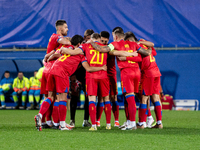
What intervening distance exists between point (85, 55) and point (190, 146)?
9.29 ft

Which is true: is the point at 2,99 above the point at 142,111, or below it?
below

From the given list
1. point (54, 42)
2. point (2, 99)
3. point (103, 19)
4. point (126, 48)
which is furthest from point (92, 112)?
point (2, 99)

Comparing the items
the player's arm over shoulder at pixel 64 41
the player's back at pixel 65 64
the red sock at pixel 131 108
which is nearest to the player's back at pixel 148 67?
the red sock at pixel 131 108

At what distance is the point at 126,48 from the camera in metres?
6.48

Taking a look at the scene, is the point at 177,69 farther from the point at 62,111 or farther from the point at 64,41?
the point at 62,111

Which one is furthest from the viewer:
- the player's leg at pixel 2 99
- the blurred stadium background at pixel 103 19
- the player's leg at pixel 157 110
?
the player's leg at pixel 2 99

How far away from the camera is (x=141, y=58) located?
665cm

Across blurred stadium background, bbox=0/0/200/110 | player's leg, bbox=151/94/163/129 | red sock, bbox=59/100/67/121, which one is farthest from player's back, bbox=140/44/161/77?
blurred stadium background, bbox=0/0/200/110

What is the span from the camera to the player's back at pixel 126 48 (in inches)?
253

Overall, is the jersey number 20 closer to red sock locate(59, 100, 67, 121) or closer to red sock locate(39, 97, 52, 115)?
red sock locate(59, 100, 67, 121)

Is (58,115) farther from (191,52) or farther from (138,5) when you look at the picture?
(191,52)

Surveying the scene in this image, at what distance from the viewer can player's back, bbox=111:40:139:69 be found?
6414 mm

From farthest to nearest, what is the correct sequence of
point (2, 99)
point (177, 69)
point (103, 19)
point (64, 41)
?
point (177, 69) < point (2, 99) < point (103, 19) < point (64, 41)

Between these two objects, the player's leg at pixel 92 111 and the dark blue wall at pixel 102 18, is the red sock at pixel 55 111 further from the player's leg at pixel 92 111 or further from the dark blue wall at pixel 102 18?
the dark blue wall at pixel 102 18
